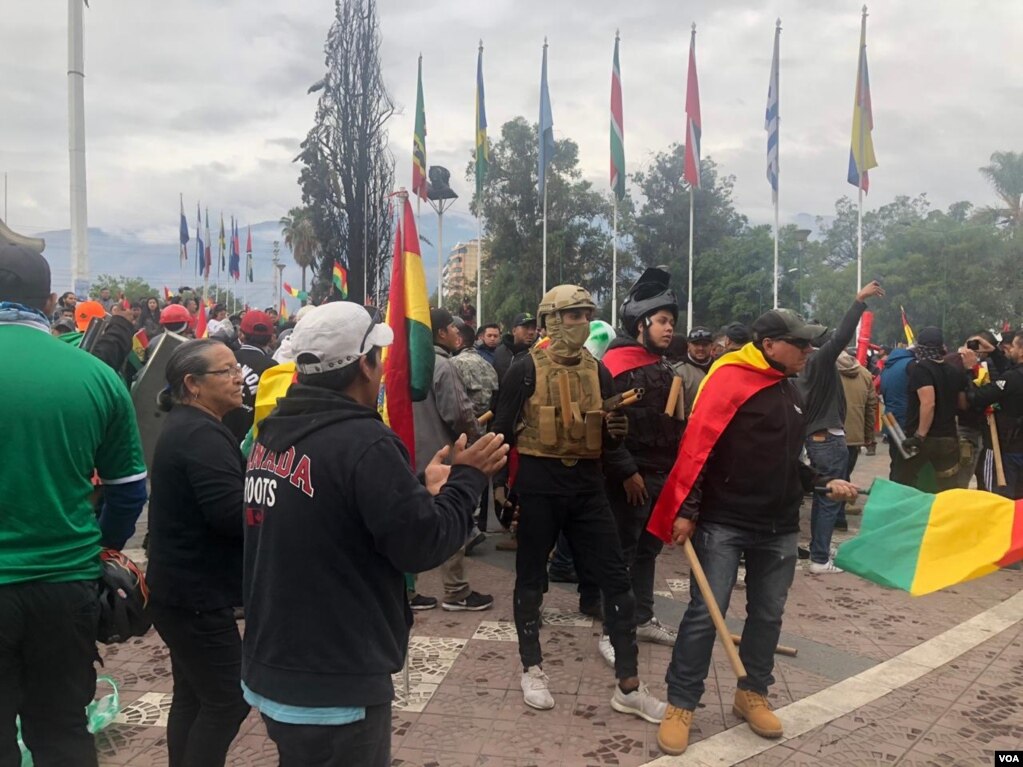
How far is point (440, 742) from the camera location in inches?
139

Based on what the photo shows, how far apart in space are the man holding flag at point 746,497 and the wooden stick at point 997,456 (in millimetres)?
4409

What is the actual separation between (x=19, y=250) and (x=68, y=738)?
5.30 ft

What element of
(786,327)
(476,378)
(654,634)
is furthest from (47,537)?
(476,378)

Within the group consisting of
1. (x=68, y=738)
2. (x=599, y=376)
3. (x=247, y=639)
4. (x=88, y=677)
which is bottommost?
(x=68, y=738)

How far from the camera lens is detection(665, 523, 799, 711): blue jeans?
358cm

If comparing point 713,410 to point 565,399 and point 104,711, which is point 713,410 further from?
point 104,711

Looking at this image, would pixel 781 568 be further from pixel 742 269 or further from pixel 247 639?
pixel 742 269

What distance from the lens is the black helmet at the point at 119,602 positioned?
248 cm

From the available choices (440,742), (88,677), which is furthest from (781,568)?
(88,677)

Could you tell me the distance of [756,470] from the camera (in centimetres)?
358

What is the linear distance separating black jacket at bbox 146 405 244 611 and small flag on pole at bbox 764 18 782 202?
22594 millimetres

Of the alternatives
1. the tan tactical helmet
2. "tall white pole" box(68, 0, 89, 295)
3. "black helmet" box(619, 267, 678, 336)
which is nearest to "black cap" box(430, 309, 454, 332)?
"black helmet" box(619, 267, 678, 336)

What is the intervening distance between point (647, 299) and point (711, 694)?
2.22 meters

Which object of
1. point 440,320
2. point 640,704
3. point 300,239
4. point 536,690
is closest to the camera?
point 640,704
